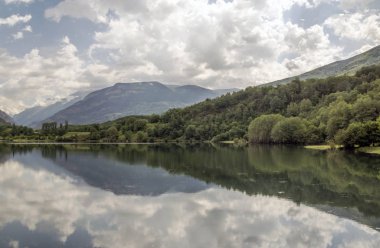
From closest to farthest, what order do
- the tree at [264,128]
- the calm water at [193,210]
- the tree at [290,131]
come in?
the calm water at [193,210]
the tree at [290,131]
the tree at [264,128]

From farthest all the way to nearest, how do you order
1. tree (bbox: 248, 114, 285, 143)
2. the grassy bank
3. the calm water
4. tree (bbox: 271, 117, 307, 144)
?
tree (bbox: 248, 114, 285, 143) → tree (bbox: 271, 117, 307, 144) → the grassy bank → the calm water

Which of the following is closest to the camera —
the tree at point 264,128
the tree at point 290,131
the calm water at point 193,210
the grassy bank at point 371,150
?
the calm water at point 193,210

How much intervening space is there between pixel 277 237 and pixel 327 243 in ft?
10.3

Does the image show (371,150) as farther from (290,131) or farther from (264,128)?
(264,128)

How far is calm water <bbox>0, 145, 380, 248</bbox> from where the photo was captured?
1013 inches

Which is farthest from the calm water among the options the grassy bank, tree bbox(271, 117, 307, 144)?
tree bbox(271, 117, 307, 144)

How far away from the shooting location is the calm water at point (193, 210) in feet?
84.4

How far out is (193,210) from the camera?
115ft

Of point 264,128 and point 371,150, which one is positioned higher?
point 264,128

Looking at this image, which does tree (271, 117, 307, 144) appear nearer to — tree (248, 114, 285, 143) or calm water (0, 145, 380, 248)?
tree (248, 114, 285, 143)

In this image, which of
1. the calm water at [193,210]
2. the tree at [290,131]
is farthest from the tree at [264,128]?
the calm water at [193,210]

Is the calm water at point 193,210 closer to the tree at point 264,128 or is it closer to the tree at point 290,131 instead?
the tree at point 290,131

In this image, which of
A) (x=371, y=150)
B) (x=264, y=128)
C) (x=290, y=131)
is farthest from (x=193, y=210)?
(x=264, y=128)

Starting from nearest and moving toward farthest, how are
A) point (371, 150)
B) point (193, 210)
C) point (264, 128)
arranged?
1. point (193, 210)
2. point (371, 150)
3. point (264, 128)
